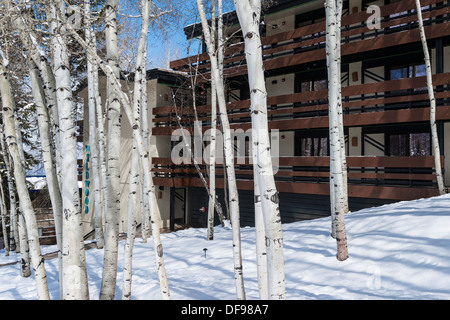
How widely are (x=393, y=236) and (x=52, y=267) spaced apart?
33.1 feet

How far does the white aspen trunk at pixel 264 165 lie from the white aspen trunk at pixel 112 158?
286 cm

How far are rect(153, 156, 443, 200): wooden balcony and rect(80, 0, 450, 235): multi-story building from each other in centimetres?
4

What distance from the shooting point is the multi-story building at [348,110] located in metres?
13.1

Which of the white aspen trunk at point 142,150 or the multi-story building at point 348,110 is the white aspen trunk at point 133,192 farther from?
the multi-story building at point 348,110

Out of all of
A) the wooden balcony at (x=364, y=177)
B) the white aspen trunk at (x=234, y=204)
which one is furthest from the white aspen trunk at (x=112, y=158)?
the wooden balcony at (x=364, y=177)

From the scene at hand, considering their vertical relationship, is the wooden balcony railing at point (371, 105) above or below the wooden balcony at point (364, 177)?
above

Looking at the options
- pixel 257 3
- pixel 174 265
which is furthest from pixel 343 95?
pixel 257 3

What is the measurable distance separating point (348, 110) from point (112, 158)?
11.6m

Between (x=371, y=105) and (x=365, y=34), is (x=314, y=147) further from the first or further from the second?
(x=365, y=34)

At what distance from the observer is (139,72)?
6.70m

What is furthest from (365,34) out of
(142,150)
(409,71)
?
(142,150)

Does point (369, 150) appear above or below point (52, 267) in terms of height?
above

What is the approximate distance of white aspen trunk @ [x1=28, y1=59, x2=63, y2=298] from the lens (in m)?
5.89

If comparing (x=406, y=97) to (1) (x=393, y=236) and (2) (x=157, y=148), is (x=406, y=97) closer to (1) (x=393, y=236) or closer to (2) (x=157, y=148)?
(1) (x=393, y=236)
